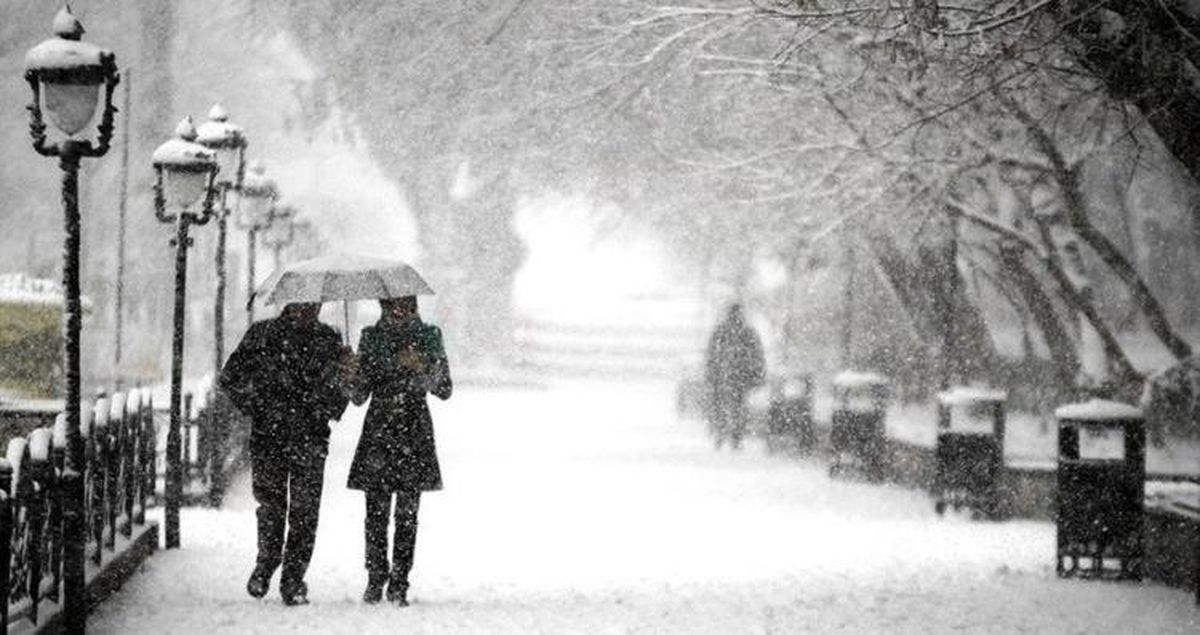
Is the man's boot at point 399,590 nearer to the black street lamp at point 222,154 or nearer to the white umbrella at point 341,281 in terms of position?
the white umbrella at point 341,281

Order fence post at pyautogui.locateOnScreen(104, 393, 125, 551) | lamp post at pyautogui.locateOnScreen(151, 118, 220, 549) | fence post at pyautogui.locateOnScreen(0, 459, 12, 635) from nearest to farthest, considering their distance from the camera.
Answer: fence post at pyautogui.locateOnScreen(0, 459, 12, 635) < fence post at pyautogui.locateOnScreen(104, 393, 125, 551) < lamp post at pyautogui.locateOnScreen(151, 118, 220, 549)

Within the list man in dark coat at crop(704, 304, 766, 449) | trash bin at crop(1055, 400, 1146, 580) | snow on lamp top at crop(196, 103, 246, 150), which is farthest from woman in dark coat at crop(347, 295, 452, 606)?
man in dark coat at crop(704, 304, 766, 449)

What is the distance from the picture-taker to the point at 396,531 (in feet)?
Answer: 35.4

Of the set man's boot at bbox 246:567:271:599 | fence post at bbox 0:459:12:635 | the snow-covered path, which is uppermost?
fence post at bbox 0:459:12:635

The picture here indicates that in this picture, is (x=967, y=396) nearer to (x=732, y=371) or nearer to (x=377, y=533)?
(x=377, y=533)

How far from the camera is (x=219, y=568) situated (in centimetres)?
1262

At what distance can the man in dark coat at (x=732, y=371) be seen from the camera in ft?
88.1

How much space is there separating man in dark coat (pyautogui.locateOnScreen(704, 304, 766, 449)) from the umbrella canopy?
51.7 ft

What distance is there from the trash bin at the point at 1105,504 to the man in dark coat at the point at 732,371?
13.1 m

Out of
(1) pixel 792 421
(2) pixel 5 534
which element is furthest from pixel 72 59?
(1) pixel 792 421

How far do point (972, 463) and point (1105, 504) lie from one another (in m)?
4.33

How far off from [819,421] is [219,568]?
15537 millimetres

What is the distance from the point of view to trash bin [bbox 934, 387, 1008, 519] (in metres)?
17.6

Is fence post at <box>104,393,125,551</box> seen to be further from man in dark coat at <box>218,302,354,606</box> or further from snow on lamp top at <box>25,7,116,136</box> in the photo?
snow on lamp top at <box>25,7,116,136</box>
